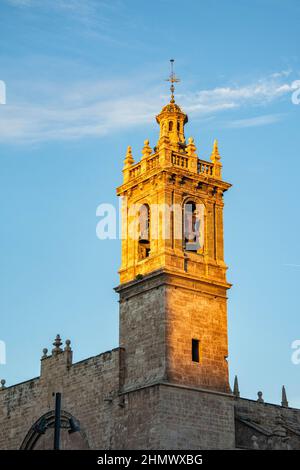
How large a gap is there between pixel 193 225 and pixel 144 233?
7.80 ft

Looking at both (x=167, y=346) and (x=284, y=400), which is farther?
(x=284, y=400)

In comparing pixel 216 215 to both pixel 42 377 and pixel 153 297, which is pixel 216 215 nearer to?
pixel 153 297

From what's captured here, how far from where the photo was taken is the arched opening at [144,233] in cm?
4869

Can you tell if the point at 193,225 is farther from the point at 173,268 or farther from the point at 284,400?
the point at 284,400

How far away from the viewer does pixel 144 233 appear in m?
49.0

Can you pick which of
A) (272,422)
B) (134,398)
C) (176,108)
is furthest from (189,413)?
(176,108)

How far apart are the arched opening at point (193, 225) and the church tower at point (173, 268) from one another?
5 cm

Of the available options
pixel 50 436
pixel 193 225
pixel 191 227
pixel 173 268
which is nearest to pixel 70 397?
pixel 50 436

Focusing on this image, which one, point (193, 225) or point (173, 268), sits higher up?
point (193, 225)

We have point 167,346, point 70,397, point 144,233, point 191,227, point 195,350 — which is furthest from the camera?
point 70,397

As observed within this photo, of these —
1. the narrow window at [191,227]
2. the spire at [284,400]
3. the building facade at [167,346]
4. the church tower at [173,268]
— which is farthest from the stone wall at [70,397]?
the spire at [284,400]
